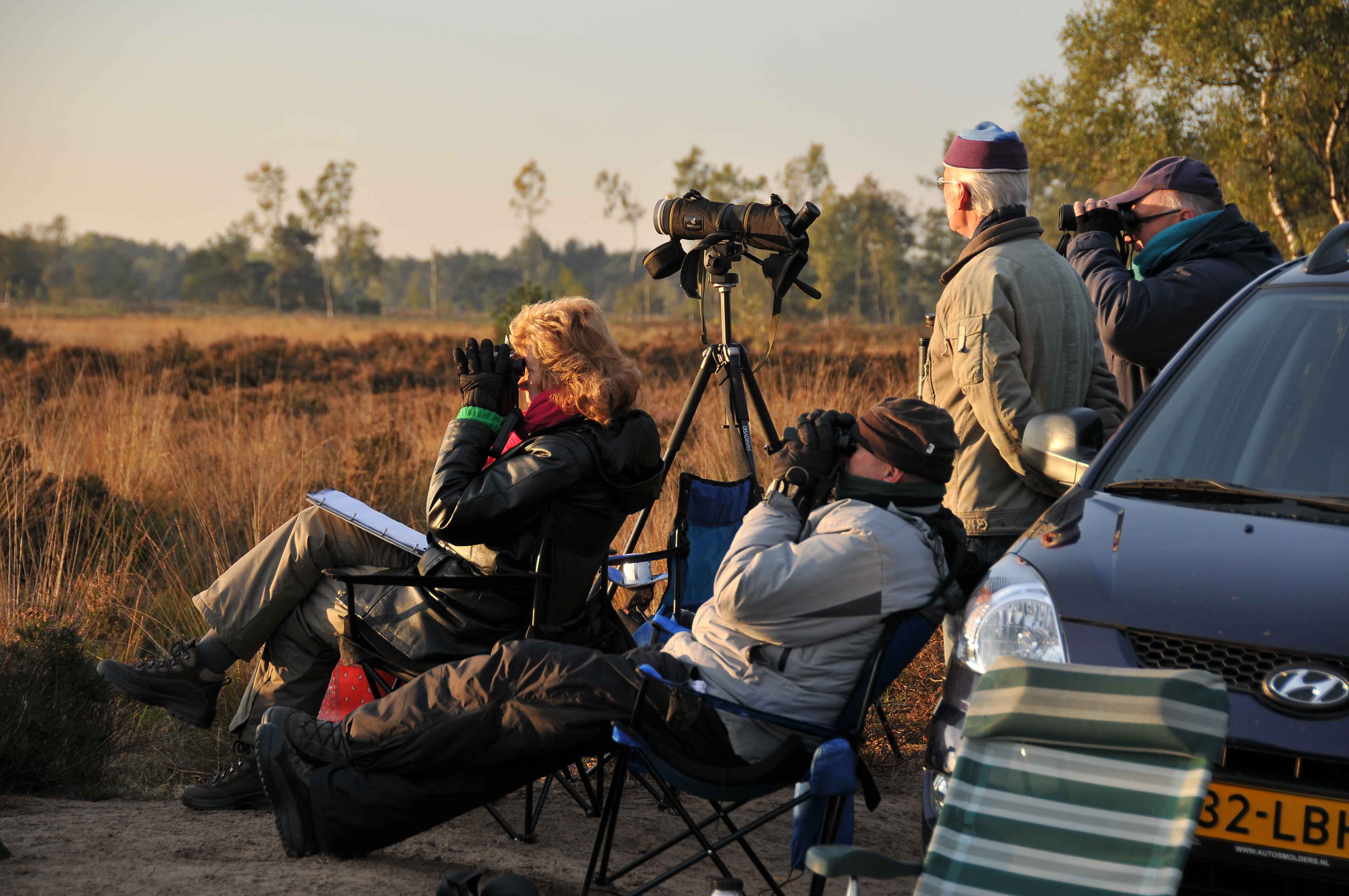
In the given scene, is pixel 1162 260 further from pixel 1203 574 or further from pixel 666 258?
pixel 1203 574

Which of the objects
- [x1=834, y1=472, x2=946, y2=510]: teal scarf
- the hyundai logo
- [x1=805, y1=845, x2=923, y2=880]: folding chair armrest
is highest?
[x1=834, y1=472, x2=946, y2=510]: teal scarf

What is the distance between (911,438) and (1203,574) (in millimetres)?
686

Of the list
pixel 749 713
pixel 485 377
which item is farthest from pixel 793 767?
pixel 485 377

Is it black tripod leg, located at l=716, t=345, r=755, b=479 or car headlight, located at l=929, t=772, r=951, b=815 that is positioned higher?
black tripod leg, located at l=716, t=345, r=755, b=479

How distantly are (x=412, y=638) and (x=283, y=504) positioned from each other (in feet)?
12.6

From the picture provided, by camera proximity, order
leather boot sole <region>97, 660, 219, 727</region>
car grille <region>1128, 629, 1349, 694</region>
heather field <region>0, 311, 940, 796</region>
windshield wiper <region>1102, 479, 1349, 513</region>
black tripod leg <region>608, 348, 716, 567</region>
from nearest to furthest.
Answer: car grille <region>1128, 629, 1349, 694</region> < windshield wiper <region>1102, 479, 1349, 513</region> < leather boot sole <region>97, 660, 219, 727</region> < heather field <region>0, 311, 940, 796</region> < black tripod leg <region>608, 348, 716, 567</region>

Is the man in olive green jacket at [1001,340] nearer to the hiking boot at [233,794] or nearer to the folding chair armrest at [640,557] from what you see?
the folding chair armrest at [640,557]

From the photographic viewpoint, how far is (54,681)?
3730mm

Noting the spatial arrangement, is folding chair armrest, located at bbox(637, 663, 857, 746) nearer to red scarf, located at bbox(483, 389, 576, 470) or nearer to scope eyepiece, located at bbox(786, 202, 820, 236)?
red scarf, located at bbox(483, 389, 576, 470)

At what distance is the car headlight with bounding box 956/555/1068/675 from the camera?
7.14 feet

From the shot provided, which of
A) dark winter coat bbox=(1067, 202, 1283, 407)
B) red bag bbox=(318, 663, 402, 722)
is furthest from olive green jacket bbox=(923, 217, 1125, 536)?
red bag bbox=(318, 663, 402, 722)

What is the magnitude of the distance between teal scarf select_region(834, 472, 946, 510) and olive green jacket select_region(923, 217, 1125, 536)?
2.23ft

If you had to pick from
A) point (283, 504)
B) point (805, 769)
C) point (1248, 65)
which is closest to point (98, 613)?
point (283, 504)

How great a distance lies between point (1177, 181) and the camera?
3.88m
